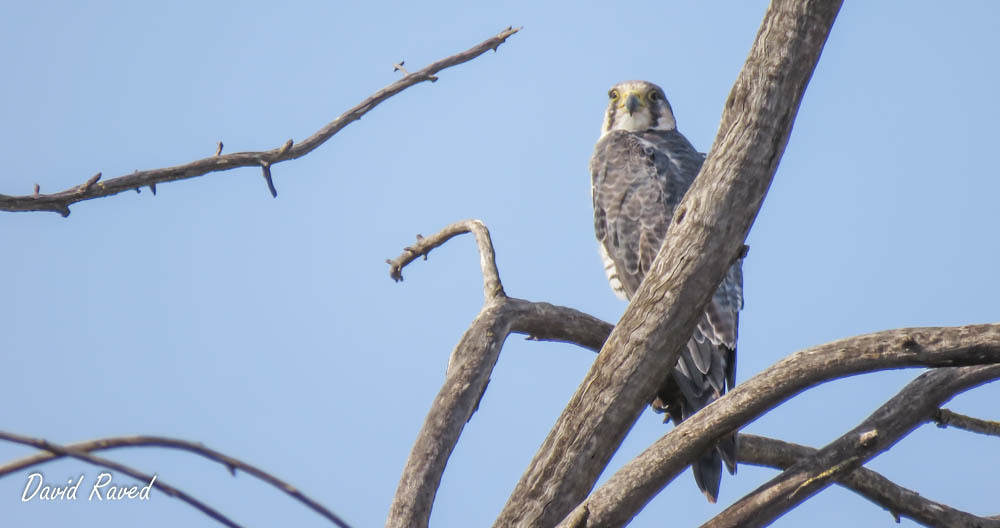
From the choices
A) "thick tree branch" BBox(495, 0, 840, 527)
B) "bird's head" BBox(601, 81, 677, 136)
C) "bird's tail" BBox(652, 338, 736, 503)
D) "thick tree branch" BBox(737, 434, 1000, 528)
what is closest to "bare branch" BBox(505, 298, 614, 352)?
"bird's tail" BBox(652, 338, 736, 503)

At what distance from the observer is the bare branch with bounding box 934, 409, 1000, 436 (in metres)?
4.61

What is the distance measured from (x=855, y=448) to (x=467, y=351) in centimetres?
160

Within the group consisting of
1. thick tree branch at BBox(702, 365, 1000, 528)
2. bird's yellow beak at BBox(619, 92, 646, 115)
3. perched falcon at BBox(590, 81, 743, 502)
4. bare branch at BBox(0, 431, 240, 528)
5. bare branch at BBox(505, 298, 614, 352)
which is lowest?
bare branch at BBox(0, 431, 240, 528)

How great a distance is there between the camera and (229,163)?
14.8 ft

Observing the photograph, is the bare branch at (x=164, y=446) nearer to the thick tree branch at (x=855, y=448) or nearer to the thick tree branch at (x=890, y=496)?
the thick tree branch at (x=855, y=448)

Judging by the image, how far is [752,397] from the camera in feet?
11.7

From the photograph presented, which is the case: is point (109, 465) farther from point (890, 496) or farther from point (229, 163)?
point (890, 496)

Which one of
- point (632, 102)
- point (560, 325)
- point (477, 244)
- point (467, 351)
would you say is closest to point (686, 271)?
point (467, 351)

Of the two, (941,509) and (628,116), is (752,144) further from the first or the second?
(628,116)

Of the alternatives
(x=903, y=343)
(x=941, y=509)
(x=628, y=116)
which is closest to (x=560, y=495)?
(x=903, y=343)

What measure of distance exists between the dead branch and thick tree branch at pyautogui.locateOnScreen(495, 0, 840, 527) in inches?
18.5

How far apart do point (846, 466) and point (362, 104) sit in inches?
92.8

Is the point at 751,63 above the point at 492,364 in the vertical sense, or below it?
above

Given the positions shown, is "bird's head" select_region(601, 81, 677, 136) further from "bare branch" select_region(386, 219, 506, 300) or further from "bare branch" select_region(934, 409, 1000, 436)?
"bare branch" select_region(934, 409, 1000, 436)
